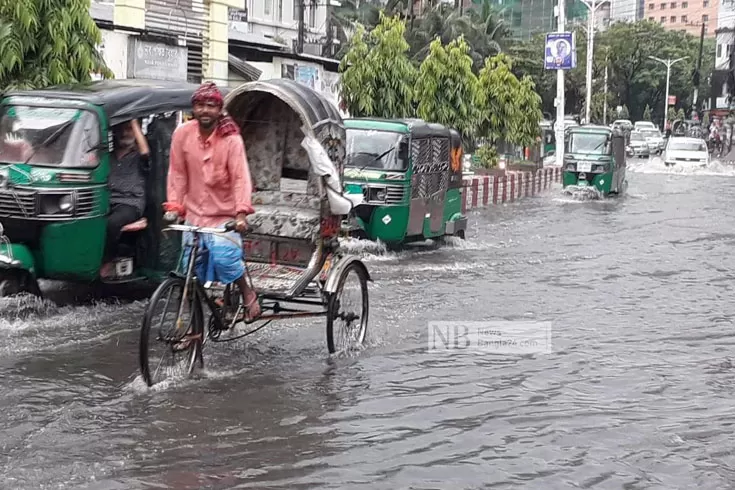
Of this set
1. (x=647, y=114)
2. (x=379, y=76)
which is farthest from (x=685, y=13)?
(x=379, y=76)

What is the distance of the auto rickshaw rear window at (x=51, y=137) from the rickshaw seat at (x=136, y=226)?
0.66 meters

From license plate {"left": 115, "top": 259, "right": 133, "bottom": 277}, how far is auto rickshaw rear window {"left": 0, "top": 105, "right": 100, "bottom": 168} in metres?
1.03

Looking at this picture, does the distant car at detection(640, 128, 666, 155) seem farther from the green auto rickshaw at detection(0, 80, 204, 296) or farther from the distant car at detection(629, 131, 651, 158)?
the green auto rickshaw at detection(0, 80, 204, 296)

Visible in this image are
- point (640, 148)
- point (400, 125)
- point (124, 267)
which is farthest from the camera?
point (640, 148)

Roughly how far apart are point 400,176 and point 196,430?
8.76 m

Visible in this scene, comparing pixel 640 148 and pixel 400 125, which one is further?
pixel 640 148

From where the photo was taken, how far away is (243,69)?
26.2 metres

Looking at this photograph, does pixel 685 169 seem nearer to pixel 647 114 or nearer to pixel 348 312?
pixel 348 312

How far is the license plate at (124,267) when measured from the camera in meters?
9.89

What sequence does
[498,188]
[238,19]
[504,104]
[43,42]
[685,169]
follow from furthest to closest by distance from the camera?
[685,169] → [238,19] → [504,104] → [498,188] → [43,42]

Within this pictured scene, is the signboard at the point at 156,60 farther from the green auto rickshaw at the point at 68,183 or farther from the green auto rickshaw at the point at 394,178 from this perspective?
the green auto rickshaw at the point at 68,183

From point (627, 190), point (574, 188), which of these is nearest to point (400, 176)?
point (574, 188)

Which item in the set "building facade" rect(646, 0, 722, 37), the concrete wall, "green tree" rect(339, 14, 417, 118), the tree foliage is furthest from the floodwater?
"building facade" rect(646, 0, 722, 37)

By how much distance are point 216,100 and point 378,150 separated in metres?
8.02
